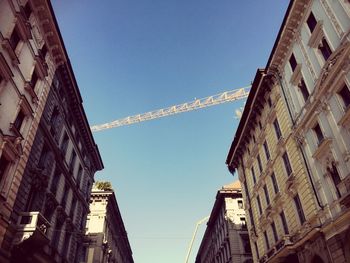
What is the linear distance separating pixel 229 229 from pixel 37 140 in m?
33.6

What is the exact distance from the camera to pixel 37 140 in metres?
20.7

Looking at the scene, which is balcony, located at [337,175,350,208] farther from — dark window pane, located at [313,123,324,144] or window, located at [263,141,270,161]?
window, located at [263,141,270,161]

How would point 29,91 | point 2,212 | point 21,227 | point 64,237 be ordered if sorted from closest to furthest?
point 2,212 < point 21,227 < point 29,91 < point 64,237

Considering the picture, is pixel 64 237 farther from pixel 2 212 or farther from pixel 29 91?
pixel 29 91

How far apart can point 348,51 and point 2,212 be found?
1936 cm

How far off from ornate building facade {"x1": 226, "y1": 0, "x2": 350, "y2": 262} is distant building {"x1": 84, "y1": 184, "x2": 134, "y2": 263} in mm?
19553

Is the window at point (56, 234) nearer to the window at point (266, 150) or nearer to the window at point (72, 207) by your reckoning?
the window at point (72, 207)

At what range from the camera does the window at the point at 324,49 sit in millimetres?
Result: 18609

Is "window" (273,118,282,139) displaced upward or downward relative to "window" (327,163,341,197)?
upward

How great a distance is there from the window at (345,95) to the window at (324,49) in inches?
105

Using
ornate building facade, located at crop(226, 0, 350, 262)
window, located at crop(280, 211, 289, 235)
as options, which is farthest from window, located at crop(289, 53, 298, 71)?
window, located at crop(280, 211, 289, 235)

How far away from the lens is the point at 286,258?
74.0 ft

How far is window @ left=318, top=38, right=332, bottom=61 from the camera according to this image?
61.1 feet

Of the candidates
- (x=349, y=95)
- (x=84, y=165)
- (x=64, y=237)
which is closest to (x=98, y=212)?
(x=84, y=165)
